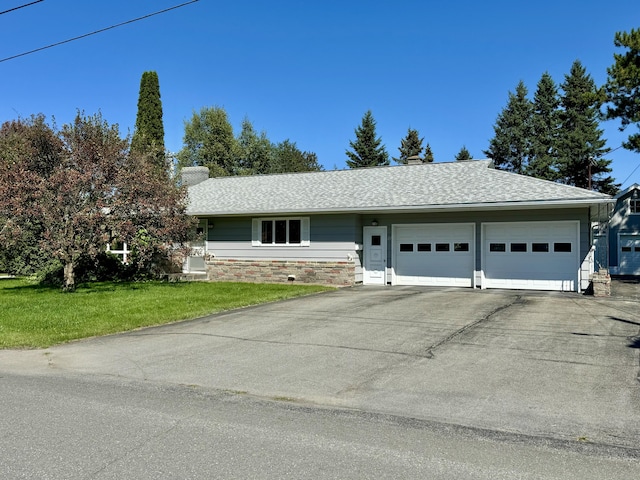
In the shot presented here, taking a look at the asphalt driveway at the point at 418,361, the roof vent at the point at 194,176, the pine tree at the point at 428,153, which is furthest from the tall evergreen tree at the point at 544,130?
the asphalt driveway at the point at 418,361

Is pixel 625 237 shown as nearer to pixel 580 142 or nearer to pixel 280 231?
pixel 580 142

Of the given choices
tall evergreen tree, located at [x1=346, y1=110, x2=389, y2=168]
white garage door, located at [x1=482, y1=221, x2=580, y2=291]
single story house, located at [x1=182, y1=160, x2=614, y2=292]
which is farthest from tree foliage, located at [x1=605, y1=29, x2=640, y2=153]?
tall evergreen tree, located at [x1=346, y1=110, x2=389, y2=168]

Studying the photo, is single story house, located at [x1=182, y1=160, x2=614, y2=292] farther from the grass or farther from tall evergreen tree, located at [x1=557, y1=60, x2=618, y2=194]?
tall evergreen tree, located at [x1=557, y1=60, x2=618, y2=194]

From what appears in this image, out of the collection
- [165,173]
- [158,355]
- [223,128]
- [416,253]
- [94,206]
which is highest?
[223,128]

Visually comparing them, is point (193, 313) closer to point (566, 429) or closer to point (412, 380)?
point (412, 380)

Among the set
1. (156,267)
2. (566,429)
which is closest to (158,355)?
(566,429)

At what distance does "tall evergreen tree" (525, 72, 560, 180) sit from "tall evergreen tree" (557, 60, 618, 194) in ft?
3.95

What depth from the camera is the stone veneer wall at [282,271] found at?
62.7ft

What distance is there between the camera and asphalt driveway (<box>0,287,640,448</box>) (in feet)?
17.4

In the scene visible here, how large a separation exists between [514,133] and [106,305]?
46660mm

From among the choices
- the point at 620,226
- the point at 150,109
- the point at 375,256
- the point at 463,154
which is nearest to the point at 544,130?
the point at 463,154

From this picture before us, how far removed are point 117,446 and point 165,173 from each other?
53.6ft

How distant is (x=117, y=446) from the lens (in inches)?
165

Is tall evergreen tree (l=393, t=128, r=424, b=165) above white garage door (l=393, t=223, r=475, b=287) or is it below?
above
